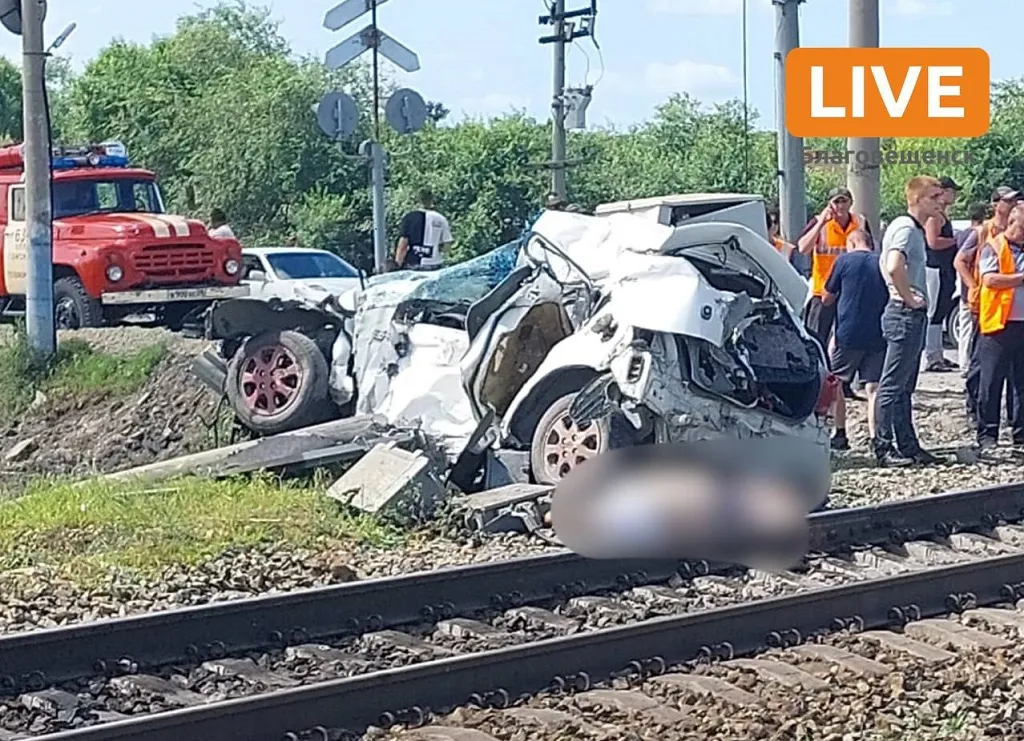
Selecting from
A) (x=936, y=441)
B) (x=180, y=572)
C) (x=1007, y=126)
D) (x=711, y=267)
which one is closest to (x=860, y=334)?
(x=936, y=441)

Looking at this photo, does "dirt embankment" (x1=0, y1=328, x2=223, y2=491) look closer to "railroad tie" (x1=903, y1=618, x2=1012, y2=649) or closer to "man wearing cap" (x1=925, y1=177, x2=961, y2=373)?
"man wearing cap" (x1=925, y1=177, x2=961, y2=373)

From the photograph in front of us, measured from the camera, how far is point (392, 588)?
25.8 feet

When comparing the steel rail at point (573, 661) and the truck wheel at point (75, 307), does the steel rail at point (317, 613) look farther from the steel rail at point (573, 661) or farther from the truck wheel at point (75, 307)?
the truck wheel at point (75, 307)

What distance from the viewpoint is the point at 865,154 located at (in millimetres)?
16141

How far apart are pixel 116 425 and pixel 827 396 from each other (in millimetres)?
6328

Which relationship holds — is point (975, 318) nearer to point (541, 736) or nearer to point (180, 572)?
point (180, 572)

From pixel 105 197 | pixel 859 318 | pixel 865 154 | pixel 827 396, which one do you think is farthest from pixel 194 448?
pixel 105 197

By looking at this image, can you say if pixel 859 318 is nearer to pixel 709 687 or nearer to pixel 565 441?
pixel 565 441

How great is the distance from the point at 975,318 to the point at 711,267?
3.79 meters

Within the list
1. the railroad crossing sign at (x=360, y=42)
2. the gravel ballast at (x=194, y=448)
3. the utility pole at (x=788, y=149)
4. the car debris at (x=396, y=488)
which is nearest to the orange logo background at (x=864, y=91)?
the utility pole at (x=788, y=149)

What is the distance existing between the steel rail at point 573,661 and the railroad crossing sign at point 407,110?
41.2 feet

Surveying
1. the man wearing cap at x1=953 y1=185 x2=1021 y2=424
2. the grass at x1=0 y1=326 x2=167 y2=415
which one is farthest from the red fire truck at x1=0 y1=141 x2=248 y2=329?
the man wearing cap at x1=953 y1=185 x2=1021 y2=424

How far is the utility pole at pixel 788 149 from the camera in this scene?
16391mm

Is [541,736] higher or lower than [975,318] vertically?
lower
